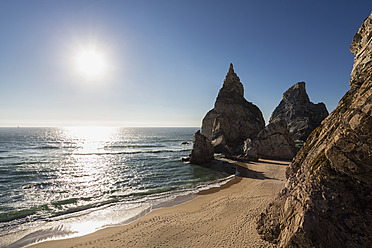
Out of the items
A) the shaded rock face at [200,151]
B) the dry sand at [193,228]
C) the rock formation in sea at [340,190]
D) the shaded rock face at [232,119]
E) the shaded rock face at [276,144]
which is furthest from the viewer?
Result: the shaded rock face at [232,119]

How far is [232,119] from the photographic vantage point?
48.8 m

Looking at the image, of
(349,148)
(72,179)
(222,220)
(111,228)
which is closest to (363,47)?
(349,148)

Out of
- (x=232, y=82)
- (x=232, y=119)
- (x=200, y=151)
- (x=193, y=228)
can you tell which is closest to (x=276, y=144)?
(x=200, y=151)

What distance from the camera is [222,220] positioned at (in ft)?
33.3

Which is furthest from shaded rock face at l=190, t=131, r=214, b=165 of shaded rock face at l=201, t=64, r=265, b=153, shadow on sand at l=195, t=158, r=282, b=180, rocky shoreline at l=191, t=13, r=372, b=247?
rocky shoreline at l=191, t=13, r=372, b=247

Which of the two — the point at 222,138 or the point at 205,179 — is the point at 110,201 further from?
the point at 222,138

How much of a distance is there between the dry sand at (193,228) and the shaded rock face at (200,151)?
48.2 ft

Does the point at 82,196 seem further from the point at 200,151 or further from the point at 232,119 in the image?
the point at 232,119

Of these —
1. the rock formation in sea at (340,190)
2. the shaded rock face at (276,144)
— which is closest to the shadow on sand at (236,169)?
the shaded rock face at (276,144)

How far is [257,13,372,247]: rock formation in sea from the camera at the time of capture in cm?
496

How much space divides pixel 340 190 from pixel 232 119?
44280 millimetres

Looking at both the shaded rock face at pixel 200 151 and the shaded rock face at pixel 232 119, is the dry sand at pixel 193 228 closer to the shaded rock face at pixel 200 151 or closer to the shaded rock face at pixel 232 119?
the shaded rock face at pixel 200 151

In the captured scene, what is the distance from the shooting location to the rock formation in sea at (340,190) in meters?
4.96

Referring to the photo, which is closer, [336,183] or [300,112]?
[336,183]
